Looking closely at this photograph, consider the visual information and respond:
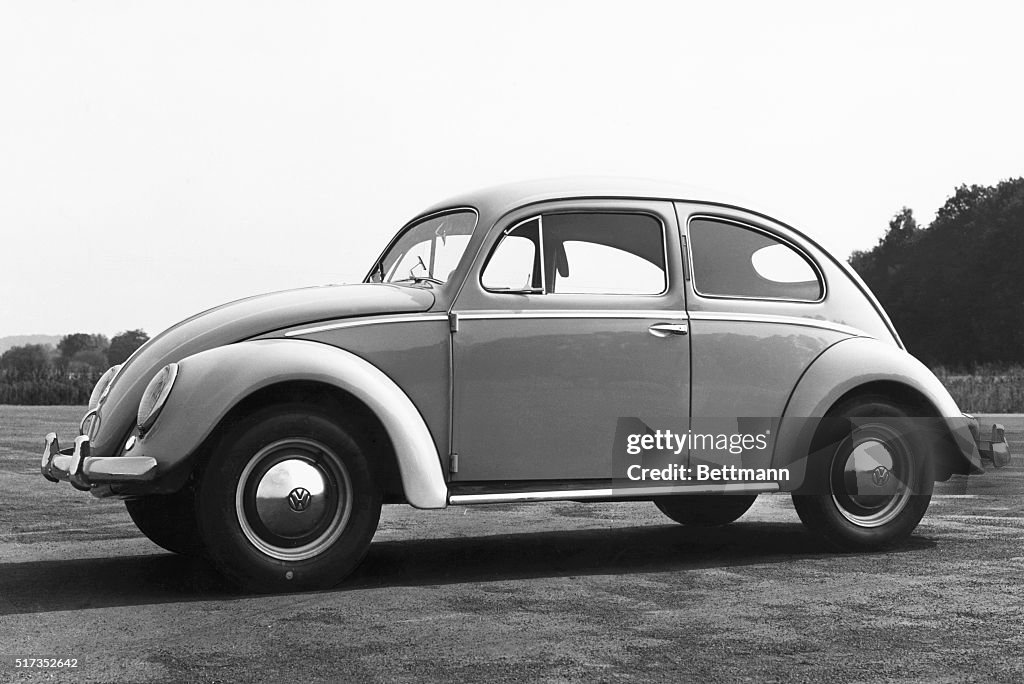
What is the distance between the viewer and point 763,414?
6633 mm

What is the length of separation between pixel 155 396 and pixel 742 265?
331 cm

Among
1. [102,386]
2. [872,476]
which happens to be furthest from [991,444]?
[102,386]

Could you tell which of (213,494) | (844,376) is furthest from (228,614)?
(844,376)

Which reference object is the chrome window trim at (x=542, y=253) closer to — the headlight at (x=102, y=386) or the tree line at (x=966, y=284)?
the headlight at (x=102, y=386)

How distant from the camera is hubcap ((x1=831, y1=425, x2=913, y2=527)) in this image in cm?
683

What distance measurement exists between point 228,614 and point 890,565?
350cm

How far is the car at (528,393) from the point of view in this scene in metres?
5.59

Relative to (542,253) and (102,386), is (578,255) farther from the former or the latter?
(102,386)

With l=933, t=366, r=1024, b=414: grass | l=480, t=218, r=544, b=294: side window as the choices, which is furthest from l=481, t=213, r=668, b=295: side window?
l=933, t=366, r=1024, b=414: grass

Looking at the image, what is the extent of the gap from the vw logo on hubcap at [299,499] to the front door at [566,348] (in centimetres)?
81

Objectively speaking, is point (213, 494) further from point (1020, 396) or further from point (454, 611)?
point (1020, 396)

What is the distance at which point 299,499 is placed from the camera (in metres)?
5.61

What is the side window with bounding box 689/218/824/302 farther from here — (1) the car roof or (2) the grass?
(2) the grass

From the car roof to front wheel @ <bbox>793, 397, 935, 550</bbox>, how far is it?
144 centimetres
